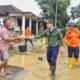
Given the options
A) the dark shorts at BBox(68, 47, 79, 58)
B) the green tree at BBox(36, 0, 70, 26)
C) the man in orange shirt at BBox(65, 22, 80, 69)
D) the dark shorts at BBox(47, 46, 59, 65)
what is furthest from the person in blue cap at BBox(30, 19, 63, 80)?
the green tree at BBox(36, 0, 70, 26)

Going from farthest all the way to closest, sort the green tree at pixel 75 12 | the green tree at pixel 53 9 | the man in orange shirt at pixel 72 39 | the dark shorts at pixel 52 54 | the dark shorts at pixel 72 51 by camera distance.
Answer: the green tree at pixel 75 12
the green tree at pixel 53 9
the dark shorts at pixel 72 51
the man in orange shirt at pixel 72 39
the dark shorts at pixel 52 54

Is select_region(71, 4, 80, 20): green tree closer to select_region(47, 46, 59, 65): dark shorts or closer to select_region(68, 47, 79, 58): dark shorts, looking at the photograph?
select_region(68, 47, 79, 58): dark shorts

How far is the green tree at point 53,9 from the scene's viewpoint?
50406 mm

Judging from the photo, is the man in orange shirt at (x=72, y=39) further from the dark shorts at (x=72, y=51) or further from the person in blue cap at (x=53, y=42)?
the person in blue cap at (x=53, y=42)

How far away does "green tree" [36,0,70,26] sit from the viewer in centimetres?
5041

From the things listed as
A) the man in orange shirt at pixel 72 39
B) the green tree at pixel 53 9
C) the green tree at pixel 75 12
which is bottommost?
the green tree at pixel 75 12

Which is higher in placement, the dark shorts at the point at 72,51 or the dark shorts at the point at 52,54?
the dark shorts at the point at 52,54

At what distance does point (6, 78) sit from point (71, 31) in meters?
3.45

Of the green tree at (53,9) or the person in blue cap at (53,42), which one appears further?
the green tree at (53,9)

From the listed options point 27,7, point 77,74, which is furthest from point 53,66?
point 27,7

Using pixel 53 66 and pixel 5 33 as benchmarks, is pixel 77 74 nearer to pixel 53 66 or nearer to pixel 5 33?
pixel 53 66

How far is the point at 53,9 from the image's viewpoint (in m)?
51.0

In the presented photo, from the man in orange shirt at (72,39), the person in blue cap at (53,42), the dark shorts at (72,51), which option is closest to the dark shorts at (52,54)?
the person in blue cap at (53,42)

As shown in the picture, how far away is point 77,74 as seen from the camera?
11.2 meters
